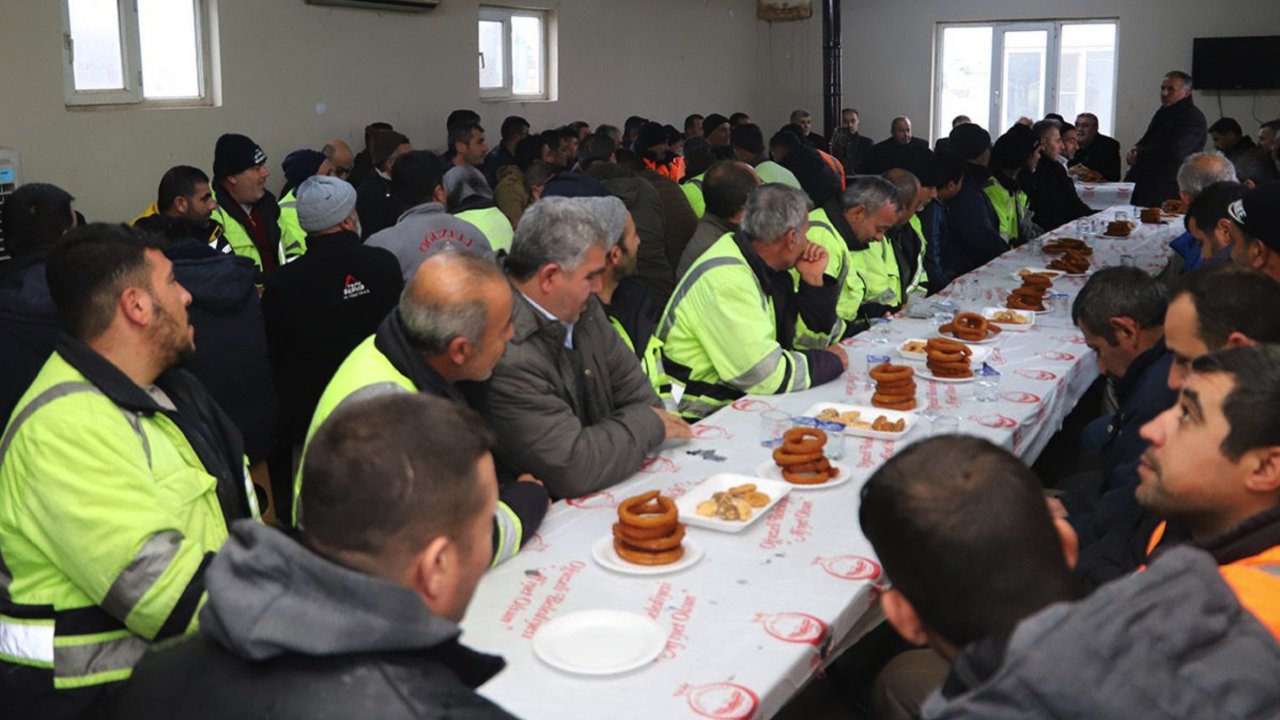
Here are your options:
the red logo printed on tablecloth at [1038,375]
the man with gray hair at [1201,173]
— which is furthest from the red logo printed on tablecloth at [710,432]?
the man with gray hair at [1201,173]

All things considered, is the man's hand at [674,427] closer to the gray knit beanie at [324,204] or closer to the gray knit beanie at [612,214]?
the gray knit beanie at [612,214]

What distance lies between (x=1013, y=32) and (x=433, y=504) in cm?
1471

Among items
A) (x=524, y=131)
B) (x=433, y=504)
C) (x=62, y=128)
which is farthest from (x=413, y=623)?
(x=524, y=131)

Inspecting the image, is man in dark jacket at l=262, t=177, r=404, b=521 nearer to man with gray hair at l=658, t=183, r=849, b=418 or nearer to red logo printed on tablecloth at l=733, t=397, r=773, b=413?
man with gray hair at l=658, t=183, r=849, b=418

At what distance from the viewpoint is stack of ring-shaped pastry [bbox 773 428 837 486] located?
311cm

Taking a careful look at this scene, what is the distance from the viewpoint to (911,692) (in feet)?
9.43

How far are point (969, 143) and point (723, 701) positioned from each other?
642 cm

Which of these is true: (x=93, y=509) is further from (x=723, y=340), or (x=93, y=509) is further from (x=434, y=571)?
(x=723, y=340)

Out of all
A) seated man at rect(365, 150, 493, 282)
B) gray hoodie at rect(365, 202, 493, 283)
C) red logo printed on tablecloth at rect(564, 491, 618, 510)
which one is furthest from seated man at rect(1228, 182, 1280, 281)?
gray hoodie at rect(365, 202, 493, 283)

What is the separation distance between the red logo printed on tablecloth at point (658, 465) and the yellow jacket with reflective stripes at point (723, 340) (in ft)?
2.64

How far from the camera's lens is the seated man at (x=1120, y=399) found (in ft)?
9.09

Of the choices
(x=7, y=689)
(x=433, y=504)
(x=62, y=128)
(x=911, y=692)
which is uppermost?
(x=62, y=128)

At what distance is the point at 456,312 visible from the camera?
8.83ft

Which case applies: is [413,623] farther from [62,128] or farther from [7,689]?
[62,128]
